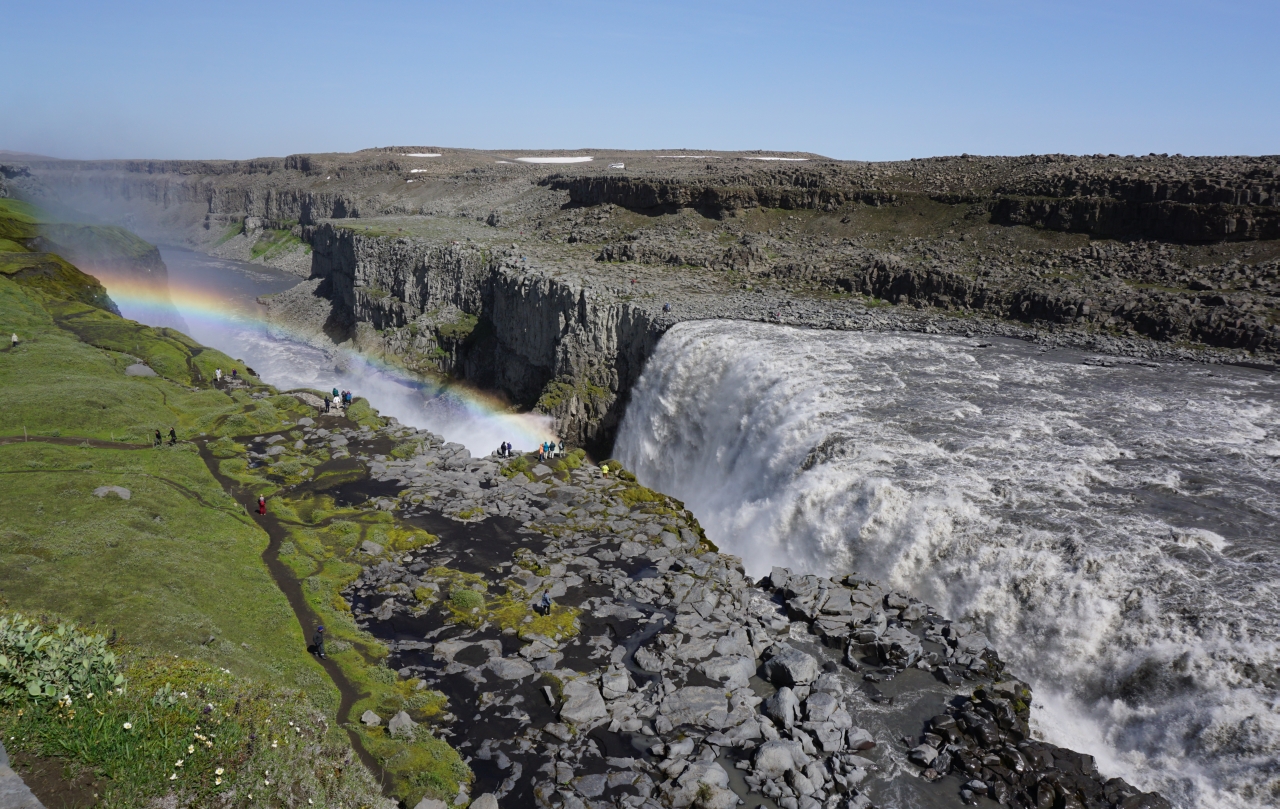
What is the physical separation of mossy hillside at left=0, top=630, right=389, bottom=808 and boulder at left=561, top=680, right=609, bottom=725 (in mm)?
6583

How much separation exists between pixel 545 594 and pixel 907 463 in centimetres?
1740

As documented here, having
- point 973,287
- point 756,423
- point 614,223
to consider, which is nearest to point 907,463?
point 756,423

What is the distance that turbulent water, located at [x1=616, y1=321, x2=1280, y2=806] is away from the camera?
73.2 feet

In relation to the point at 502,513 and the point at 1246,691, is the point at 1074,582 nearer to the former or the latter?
the point at 1246,691

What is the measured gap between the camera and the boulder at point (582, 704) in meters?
25.1

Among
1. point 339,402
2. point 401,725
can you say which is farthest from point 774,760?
point 339,402

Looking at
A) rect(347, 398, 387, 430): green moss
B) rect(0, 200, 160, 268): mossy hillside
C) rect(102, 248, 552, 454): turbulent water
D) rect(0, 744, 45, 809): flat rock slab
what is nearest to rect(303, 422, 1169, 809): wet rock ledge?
rect(0, 744, 45, 809): flat rock slab

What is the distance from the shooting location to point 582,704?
83.8 ft

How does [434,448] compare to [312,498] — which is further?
[434,448]

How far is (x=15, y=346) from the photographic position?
193ft

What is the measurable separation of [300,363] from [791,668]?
8067cm

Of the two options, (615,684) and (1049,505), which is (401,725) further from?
(1049,505)

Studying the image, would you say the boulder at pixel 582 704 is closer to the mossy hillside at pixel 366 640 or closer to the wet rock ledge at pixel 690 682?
the wet rock ledge at pixel 690 682

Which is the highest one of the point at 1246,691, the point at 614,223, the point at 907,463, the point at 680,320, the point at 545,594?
the point at 614,223
